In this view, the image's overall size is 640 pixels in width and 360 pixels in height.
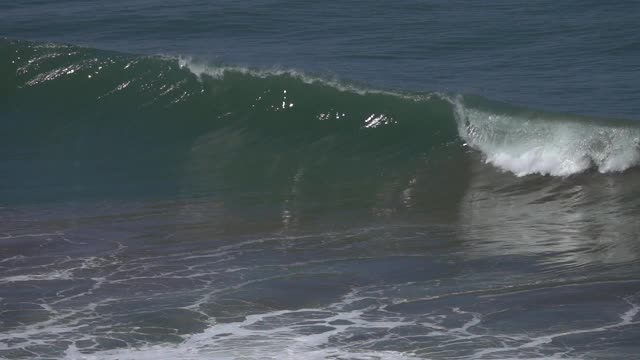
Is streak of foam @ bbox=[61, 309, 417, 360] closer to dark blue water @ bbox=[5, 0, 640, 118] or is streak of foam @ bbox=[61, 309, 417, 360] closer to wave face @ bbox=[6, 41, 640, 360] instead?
wave face @ bbox=[6, 41, 640, 360]

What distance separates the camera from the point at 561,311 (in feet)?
30.9

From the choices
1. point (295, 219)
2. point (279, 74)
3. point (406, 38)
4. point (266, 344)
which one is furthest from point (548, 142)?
point (266, 344)

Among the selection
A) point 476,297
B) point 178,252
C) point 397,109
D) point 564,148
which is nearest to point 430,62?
point 397,109

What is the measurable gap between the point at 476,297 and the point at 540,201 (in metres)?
3.54

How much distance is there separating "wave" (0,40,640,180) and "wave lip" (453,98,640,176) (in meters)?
0.01

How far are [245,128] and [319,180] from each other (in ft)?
8.35

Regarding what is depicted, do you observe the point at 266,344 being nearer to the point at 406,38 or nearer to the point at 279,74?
the point at 279,74

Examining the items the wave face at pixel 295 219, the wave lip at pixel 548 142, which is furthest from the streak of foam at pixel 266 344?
the wave lip at pixel 548 142

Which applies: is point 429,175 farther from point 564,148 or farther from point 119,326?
point 119,326

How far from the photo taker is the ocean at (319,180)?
30.8 ft

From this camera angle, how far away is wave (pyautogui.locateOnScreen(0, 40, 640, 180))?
14812 mm

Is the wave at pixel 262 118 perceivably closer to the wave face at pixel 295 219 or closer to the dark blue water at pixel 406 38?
the wave face at pixel 295 219

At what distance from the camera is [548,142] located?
1473 centimetres

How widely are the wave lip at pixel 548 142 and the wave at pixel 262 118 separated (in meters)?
0.01
